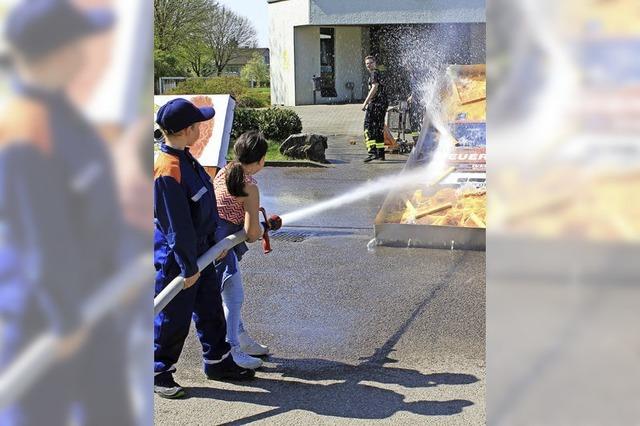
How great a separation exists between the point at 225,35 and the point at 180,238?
34.1m

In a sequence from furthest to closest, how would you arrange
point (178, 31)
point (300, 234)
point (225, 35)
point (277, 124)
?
point (225, 35), point (178, 31), point (277, 124), point (300, 234)

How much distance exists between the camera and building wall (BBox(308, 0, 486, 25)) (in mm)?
30906

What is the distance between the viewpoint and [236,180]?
466 centimetres

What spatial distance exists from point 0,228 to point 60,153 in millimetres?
213

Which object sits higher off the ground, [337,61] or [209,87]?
[337,61]

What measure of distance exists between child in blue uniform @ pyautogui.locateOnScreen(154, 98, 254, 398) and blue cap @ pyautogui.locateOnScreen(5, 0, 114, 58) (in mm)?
2187

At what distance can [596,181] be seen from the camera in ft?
6.40

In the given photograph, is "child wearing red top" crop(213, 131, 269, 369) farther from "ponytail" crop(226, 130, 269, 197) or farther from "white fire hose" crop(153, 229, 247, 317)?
"white fire hose" crop(153, 229, 247, 317)

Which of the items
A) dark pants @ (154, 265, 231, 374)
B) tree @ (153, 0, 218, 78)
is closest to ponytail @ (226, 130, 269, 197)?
dark pants @ (154, 265, 231, 374)

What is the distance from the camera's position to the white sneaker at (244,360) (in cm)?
486

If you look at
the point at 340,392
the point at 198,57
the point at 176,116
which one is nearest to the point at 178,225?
the point at 176,116

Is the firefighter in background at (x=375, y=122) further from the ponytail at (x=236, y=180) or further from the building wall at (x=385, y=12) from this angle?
the building wall at (x=385, y=12)

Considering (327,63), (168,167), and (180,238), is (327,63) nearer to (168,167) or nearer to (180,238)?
(168,167)

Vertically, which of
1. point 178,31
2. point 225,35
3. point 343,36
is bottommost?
point 343,36
